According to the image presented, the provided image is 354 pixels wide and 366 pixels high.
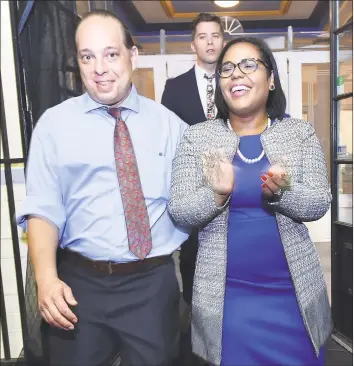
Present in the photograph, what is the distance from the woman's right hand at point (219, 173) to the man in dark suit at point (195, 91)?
688 mm

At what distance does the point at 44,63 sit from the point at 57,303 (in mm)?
1091

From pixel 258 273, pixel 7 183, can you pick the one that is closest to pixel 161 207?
pixel 258 273

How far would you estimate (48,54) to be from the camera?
178cm

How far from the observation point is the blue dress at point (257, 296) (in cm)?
113

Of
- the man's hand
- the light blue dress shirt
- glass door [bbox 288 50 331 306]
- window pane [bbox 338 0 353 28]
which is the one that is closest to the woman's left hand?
the light blue dress shirt

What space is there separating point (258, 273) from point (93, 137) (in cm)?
58

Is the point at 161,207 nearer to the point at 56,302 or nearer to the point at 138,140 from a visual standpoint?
the point at 138,140

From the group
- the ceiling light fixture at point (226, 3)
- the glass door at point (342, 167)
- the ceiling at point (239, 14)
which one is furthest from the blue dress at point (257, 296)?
the ceiling light fixture at point (226, 3)

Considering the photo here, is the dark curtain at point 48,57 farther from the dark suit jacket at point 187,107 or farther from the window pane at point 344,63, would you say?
the window pane at point 344,63

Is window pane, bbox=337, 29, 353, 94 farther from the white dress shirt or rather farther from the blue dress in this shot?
the blue dress

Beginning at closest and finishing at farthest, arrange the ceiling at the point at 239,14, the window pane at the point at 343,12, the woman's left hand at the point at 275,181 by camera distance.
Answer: the woman's left hand at the point at 275,181 < the window pane at the point at 343,12 < the ceiling at the point at 239,14

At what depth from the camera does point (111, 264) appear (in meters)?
1.16

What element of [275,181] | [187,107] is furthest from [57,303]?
[187,107]

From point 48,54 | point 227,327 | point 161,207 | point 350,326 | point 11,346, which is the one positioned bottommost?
point 350,326
